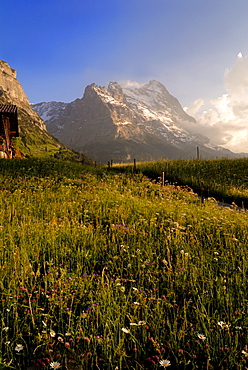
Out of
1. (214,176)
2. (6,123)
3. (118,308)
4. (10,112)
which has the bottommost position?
(118,308)

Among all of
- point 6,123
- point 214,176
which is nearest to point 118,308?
point 214,176

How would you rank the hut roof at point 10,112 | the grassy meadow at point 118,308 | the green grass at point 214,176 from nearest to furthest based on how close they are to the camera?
the grassy meadow at point 118,308, the green grass at point 214,176, the hut roof at point 10,112

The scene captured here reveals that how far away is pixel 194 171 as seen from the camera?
24.1 metres

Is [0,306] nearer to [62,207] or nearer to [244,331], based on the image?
[244,331]

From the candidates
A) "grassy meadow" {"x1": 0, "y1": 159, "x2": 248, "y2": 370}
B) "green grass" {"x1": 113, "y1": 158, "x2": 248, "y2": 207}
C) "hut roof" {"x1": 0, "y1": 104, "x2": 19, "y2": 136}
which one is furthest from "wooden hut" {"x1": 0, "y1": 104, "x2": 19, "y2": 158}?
"grassy meadow" {"x1": 0, "y1": 159, "x2": 248, "y2": 370}

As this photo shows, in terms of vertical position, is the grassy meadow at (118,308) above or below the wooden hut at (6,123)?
below

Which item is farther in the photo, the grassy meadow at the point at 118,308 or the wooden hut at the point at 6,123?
the wooden hut at the point at 6,123

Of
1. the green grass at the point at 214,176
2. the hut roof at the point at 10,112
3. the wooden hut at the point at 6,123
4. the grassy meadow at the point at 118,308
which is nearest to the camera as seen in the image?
the grassy meadow at the point at 118,308

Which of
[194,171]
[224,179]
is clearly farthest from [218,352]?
[194,171]

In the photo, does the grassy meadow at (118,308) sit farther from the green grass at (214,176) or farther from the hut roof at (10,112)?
the hut roof at (10,112)

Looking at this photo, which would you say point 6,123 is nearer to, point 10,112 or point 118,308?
point 10,112

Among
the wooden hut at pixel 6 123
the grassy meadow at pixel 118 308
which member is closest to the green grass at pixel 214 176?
the grassy meadow at pixel 118 308

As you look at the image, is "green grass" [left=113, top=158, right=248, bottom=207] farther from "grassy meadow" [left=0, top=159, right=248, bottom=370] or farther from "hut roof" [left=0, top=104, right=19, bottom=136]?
"hut roof" [left=0, top=104, right=19, bottom=136]

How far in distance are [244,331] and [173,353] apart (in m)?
1.06
